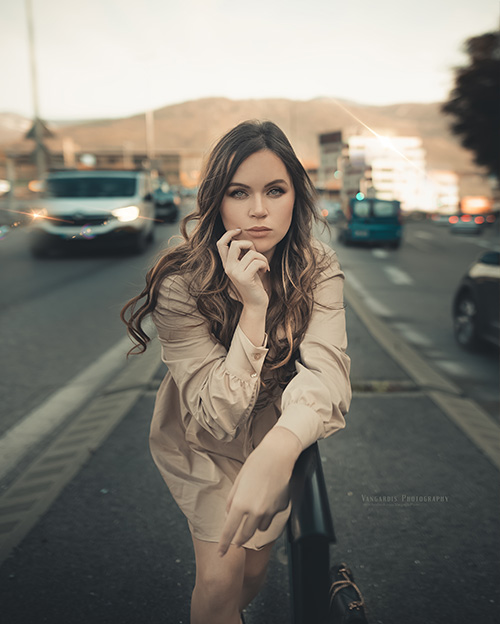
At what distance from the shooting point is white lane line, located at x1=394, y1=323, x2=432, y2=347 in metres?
7.08

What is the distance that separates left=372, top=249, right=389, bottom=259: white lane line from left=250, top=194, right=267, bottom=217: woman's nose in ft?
53.3

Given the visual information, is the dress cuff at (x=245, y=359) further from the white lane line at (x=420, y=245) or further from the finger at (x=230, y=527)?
the white lane line at (x=420, y=245)

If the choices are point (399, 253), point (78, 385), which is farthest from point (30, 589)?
point (399, 253)

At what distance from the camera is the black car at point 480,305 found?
20.6ft

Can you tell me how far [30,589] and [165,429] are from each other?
42.3 inches

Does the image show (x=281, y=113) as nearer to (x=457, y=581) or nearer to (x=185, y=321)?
(x=185, y=321)

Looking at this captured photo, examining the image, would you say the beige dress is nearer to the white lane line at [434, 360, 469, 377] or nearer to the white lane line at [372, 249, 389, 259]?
the white lane line at [434, 360, 469, 377]

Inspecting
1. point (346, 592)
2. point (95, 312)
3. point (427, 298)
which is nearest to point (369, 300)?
point (427, 298)

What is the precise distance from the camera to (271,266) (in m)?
1.92

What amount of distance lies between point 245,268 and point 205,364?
30 cm

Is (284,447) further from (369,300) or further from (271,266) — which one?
(369,300)

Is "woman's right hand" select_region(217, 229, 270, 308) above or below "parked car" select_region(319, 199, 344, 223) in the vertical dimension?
below

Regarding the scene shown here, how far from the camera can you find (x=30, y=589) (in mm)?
2477

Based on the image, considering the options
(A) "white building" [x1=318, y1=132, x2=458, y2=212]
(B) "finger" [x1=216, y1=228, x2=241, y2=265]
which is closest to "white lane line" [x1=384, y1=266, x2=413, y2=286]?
(A) "white building" [x1=318, y1=132, x2=458, y2=212]
